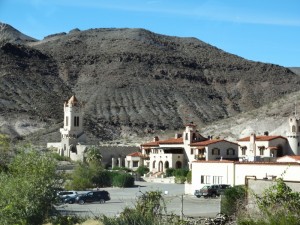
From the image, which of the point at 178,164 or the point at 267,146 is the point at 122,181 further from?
the point at 178,164

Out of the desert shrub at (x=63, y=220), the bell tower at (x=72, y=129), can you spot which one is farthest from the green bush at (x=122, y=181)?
the desert shrub at (x=63, y=220)

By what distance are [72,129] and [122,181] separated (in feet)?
141

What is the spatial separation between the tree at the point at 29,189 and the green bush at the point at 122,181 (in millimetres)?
35756

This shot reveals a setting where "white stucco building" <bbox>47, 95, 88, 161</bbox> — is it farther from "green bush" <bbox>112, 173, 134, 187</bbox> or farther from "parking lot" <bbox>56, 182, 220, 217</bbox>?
"parking lot" <bbox>56, 182, 220, 217</bbox>

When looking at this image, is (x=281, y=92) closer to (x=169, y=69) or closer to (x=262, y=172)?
(x=169, y=69)

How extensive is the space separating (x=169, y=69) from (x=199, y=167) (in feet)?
474

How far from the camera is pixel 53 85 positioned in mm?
170500

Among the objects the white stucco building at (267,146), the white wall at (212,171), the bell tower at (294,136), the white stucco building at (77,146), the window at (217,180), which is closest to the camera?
the white wall at (212,171)

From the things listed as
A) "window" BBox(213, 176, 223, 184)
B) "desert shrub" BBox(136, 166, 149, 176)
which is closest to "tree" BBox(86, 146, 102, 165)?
"desert shrub" BBox(136, 166, 149, 176)

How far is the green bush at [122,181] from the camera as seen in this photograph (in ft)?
217

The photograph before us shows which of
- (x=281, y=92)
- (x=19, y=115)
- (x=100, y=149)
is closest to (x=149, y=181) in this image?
(x=100, y=149)

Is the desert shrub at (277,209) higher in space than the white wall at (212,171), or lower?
lower

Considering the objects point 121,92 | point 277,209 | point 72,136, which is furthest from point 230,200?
point 121,92

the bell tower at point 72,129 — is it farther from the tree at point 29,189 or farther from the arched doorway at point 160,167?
the tree at point 29,189
